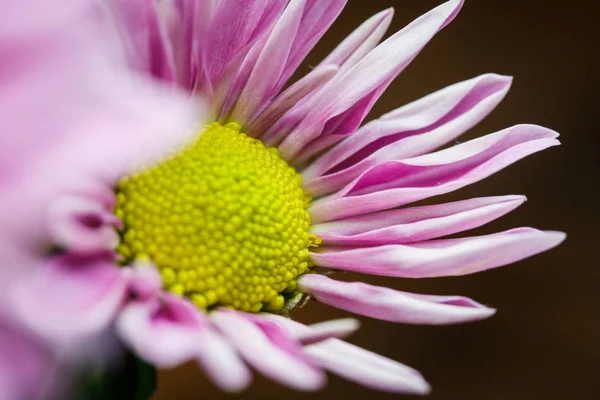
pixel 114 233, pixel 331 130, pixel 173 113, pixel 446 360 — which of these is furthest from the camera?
pixel 446 360

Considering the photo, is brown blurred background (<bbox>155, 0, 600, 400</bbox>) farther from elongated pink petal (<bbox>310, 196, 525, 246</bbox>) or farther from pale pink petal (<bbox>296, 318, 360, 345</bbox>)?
pale pink petal (<bbox>296, 318, 360, 345</bbox>)

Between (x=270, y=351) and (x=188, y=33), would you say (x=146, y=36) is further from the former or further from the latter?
(x=270, y=351)

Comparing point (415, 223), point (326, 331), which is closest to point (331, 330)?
point (326, 331)

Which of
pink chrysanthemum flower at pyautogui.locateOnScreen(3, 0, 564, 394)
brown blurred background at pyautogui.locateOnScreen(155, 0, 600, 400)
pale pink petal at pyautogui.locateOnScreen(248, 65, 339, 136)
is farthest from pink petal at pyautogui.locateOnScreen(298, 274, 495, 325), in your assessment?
brown blurred background at pyautogui.locateOnScreen(155, 0, 600, 400)

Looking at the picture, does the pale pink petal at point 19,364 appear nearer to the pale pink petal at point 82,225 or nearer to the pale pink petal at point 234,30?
the pale pink petal at point 82,225

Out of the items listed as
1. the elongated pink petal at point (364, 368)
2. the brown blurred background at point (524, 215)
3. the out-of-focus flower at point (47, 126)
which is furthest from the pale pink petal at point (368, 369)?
the brown blurred background at point (524, 215)

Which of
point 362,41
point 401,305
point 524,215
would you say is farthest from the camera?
point 524,215

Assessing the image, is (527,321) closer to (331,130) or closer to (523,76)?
(523,76)

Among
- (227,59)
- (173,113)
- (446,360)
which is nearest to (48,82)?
(173,113)
